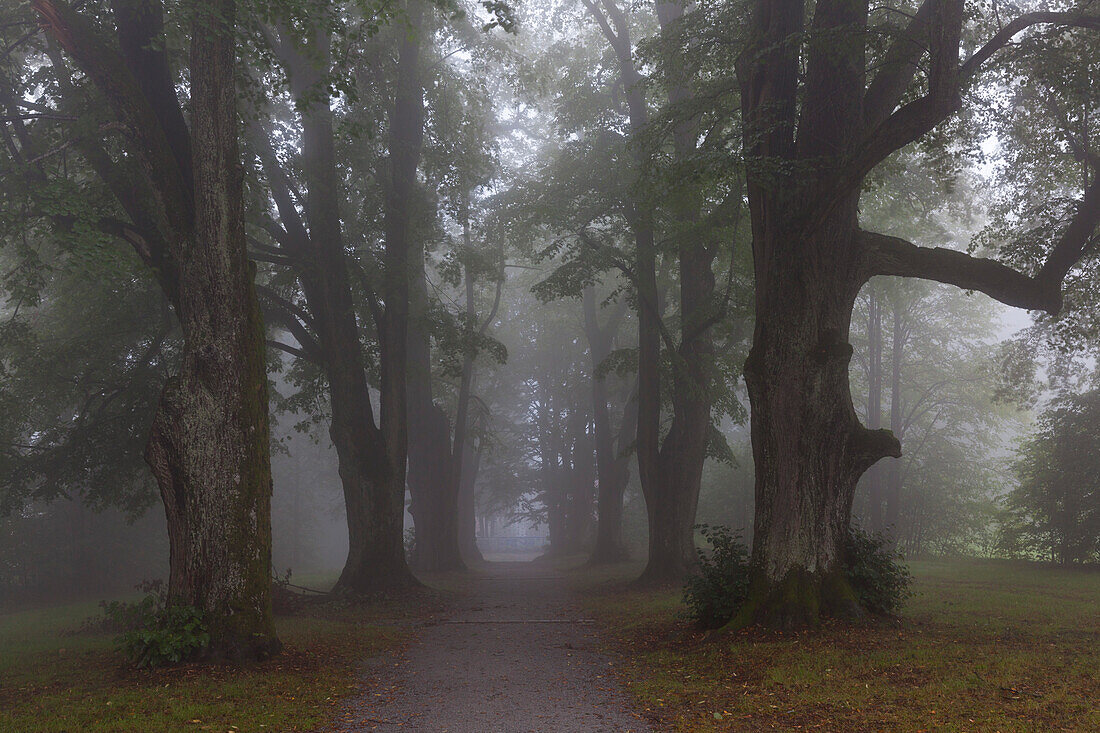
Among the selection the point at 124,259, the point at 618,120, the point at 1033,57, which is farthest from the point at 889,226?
the point at 124,259

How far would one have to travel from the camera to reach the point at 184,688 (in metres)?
6.70

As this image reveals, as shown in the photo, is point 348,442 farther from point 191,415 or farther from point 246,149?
point 191,415

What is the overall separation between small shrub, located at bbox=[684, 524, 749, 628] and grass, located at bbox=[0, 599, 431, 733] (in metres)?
4.02

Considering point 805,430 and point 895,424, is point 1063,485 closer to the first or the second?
point 895,424

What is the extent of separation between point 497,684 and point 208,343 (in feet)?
15.7

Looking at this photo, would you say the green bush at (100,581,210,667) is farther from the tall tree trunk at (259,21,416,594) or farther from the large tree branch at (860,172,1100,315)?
the large tree branch at (860,172,1100,315)

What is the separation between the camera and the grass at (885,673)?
17.5ft

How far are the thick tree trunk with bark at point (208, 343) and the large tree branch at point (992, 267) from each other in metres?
7.61

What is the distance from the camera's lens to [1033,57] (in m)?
9.78

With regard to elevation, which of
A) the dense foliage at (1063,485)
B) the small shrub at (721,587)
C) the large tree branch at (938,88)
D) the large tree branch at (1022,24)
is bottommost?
the small shrub at (721,587)

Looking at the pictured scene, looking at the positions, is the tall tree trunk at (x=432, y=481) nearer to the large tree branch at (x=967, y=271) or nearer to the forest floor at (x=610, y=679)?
the forest floor at (x=610, y=679)

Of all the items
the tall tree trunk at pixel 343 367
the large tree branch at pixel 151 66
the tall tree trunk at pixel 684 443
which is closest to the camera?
the large tree branch at pixel 151 66

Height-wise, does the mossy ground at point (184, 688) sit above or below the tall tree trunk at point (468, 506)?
below

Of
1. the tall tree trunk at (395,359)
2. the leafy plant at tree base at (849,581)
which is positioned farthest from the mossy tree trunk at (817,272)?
the tall tree trunk at (395,359)
